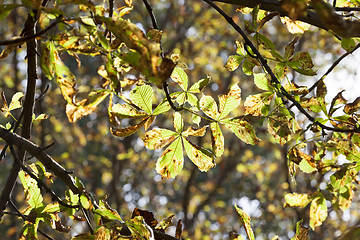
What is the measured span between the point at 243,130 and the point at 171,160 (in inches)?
6.9

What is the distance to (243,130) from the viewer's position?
662 mm

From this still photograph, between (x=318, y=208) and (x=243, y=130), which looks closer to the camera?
(x=243, y=130)

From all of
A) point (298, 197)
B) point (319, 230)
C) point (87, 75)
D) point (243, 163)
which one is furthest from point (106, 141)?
point (298, 197)

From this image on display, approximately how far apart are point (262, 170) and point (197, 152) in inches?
224

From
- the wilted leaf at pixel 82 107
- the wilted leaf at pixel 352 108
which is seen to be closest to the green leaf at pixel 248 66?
the wilted leaf at pixel 352 108

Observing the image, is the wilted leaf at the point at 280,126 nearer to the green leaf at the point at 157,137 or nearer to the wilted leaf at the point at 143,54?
the green leaf at the point at 157,137

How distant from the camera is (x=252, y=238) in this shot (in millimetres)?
667

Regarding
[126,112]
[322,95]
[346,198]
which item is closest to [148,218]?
[126,112]

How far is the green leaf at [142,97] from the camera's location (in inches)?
24.9

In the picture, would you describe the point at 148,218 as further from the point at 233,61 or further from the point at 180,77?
the point at 233,61

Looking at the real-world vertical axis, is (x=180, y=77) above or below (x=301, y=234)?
above

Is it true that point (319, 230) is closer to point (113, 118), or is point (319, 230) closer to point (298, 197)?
point (298, 197)

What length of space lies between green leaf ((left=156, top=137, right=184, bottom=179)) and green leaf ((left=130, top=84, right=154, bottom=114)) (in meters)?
0.11

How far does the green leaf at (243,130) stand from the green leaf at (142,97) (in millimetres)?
170
